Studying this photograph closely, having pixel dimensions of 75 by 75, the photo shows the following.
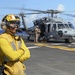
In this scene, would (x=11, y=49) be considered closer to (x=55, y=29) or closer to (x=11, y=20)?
(x=11, y=20)

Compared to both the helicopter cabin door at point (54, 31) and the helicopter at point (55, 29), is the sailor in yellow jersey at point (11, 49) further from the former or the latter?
the helicopter cabin door at point (54, 31)

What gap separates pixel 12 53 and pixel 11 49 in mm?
54

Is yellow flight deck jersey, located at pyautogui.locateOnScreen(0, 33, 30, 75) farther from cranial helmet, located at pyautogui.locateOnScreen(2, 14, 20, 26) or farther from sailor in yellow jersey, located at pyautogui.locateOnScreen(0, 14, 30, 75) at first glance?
cranial helmet, located at pyautogui.locateOnScreen(2, 14, 20, 26)

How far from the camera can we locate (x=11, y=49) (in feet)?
12.9

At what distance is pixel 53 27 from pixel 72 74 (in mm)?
19064

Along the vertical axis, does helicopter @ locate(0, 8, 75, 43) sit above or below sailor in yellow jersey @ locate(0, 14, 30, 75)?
below

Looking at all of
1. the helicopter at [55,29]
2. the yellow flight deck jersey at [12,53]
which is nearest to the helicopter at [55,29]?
the helicopter at [55,29]

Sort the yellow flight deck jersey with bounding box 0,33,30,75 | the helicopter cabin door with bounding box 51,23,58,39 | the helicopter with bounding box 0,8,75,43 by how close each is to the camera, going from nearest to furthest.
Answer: the yellow flight deck jersey with bounding box 0,33,30,75, the helicopter with bounding box 0,8,75,43, the helicopter cabin door with bounding box 51,23,58,39

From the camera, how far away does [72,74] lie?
33.0 feet

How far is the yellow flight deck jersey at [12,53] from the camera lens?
155 inches

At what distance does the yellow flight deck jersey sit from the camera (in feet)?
12.9

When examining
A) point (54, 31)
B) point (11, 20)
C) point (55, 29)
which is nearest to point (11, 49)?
point (11, 20)

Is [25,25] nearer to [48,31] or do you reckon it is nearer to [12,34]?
[48,31]

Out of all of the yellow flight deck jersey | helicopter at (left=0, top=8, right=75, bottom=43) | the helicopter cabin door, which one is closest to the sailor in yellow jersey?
the yellow flight deck jersey
